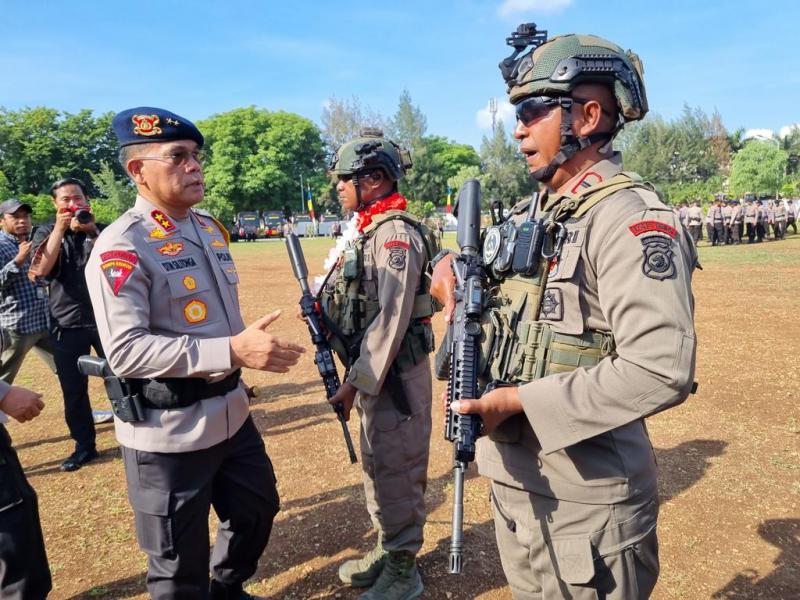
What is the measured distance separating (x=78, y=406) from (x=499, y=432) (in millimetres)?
4275

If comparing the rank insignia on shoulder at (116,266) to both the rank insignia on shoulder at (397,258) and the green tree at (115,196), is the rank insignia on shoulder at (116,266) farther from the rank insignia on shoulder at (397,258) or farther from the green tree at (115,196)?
the green tree at (115,196)

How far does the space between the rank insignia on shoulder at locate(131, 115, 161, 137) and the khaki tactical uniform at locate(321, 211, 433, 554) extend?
1.17 m

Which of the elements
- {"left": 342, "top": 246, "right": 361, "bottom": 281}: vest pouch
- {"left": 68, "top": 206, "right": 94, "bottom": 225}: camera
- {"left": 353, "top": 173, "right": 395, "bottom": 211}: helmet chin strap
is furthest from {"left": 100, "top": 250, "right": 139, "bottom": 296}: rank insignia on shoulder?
{"left": 68, "top": 206, "right": 94, "bottom": 225}: camera

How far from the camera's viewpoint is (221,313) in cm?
256

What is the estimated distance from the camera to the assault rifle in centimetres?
171

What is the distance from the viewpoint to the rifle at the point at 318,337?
3.10 m

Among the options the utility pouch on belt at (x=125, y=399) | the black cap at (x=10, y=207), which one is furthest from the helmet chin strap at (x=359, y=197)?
the black cap at (x=10, y=207)

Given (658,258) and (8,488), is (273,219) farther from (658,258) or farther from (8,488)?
(658,258)

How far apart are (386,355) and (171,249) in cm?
117

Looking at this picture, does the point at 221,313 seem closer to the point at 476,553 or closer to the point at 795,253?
the point at 476,553

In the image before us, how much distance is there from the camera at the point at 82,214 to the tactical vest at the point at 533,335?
430cm

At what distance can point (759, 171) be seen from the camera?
34344 millimetres

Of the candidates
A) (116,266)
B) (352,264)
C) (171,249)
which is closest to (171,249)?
(171,249)

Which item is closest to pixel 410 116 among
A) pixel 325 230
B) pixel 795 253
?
pixel 325 230
